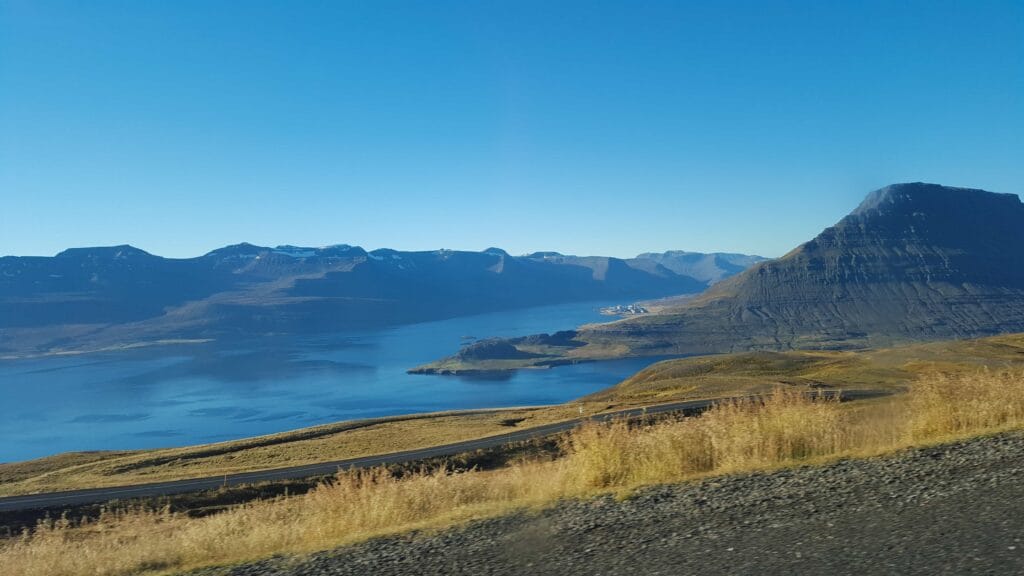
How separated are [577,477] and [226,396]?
14093cm

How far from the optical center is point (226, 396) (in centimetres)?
13438

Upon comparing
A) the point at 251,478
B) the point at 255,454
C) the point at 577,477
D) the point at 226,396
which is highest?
the point at 577,477

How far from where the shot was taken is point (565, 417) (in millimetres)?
37156

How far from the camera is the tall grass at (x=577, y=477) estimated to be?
6.92 meters

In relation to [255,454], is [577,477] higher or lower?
higher

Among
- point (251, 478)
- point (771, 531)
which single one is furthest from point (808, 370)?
point (771, 531)

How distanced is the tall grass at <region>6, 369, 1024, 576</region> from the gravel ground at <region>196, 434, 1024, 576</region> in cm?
71

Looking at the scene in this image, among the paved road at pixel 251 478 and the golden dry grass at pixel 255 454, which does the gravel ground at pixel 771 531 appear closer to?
the paved road at pixel 251 478

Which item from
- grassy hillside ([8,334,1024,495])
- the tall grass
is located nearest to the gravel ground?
the tall grass

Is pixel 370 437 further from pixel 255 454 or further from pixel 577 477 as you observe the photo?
pixel 577 477

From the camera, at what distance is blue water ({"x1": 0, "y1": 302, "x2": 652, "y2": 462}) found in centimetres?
9869

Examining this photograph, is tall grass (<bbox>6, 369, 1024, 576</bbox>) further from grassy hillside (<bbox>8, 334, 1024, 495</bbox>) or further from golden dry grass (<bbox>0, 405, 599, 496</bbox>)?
golden dry grass (<bbox>0, 405, 599, 496</bbox>)

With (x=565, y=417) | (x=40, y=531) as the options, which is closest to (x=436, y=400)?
(x=565, y=417)

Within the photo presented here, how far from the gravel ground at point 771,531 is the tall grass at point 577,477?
27.9 inches
